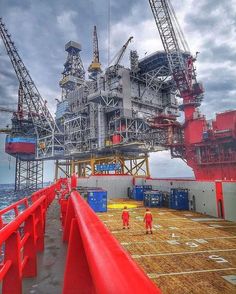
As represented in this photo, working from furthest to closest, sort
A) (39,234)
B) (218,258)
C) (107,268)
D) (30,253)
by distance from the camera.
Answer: (218,258) < (39,234) < (30,253) < (107,268)

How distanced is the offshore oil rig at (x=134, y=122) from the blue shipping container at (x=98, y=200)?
2773 centimetres

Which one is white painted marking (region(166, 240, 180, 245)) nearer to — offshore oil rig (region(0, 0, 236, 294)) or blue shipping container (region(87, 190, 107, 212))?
offshore oil rig (region(0, 0, 236, 294))

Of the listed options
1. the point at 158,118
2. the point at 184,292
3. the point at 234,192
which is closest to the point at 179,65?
the point at 158,118

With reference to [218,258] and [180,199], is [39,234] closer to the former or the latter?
[218,258]

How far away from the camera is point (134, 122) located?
2463 inches

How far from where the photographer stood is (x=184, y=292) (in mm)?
7305

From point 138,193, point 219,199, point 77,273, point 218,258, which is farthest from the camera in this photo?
point 138,193

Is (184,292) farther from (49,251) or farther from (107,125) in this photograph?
(107,125)

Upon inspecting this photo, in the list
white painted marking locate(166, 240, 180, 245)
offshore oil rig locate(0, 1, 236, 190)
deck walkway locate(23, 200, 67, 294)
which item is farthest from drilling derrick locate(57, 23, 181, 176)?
deck walkway locate(23, 200, 67, 294)

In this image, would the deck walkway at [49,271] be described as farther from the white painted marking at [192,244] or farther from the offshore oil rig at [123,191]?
the white painted marking at [192,244]

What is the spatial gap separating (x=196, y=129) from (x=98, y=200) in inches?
1314

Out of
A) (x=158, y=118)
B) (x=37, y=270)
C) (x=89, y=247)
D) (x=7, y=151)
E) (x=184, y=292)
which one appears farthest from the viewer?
(x=7, y=151)

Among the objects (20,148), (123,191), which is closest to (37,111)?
(20,148)

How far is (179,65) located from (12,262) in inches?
2613
